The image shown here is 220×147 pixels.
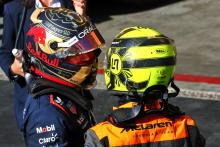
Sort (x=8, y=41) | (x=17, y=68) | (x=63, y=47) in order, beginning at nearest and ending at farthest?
(x=63, y=47) < (x=17, y=68) < (x=8, y=41)

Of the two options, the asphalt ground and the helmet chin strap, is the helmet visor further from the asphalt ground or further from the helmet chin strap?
the asphalt ground

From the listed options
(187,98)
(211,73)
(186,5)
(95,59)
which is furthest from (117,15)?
(95,59)

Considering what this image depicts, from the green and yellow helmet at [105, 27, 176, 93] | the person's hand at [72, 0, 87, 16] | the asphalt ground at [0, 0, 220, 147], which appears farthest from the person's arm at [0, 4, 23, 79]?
the asphalt ground at [0, 0, 220, 147]

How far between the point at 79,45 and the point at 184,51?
7.13 m

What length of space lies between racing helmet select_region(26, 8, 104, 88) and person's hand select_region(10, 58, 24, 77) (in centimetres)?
52

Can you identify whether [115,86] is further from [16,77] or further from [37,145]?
→ [16,77]

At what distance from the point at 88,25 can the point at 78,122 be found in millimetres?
583

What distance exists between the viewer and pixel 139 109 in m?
3.04

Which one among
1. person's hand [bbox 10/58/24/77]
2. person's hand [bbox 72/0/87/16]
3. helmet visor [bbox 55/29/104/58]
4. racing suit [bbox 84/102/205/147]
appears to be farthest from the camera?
person's hand [bbox 72/0/87/16]

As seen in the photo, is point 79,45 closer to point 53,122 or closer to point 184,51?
point 53,122

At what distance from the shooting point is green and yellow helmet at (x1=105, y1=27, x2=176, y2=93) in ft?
10.1

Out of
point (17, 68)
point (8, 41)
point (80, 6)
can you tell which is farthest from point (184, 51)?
point (17, 68)

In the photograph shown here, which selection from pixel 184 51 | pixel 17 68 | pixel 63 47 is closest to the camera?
pixel 63 47

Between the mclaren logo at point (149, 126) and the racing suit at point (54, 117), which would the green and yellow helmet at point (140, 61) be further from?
the racing suit at point (54, 117)
